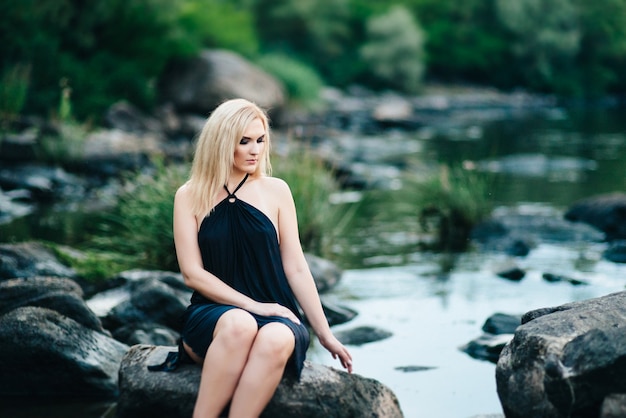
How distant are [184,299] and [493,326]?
1.96 meters

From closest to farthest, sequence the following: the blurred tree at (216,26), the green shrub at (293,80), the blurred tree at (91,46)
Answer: the blurred tree at (91,46) < the blurred tree at (216,26) < the green shrub at (293,80)

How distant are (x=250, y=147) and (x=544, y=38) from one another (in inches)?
1661

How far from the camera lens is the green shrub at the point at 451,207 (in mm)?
8391

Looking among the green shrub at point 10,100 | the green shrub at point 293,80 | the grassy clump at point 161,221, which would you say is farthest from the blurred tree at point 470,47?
the grassy clump at point 161,221

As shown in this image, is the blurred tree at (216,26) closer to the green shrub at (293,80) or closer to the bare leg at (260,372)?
the green shrub at (293,80)

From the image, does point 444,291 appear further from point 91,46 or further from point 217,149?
point 91,46

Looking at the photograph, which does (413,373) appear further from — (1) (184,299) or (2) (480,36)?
(2) (480,36)

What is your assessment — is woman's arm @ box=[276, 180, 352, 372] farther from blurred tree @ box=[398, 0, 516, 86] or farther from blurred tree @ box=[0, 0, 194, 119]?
blurred tree @ box=[398, 0, 516, 86]

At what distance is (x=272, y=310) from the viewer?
10.8ft

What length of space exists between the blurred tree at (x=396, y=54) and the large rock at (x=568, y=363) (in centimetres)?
3644

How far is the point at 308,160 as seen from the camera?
24.6 feet

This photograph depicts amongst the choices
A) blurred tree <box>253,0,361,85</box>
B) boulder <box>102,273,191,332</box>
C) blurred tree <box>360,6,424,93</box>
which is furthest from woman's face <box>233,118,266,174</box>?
blurred tree <box>253,0,361,85</box>

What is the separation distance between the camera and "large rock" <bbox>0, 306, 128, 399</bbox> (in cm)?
425

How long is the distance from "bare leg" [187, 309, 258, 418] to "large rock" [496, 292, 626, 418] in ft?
3.64
